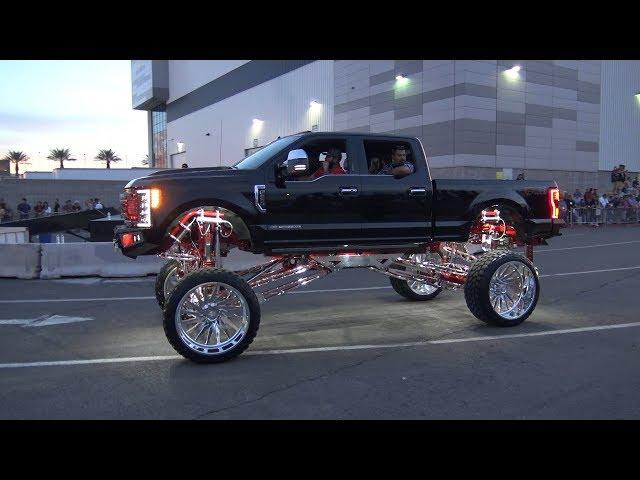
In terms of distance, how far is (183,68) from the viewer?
58.7 metres

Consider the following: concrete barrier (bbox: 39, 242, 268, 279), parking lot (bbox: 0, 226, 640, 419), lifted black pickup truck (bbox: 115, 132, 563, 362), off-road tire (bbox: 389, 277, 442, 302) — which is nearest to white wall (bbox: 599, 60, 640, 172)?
parking lot (bbox: 0, 226, 640, 419)

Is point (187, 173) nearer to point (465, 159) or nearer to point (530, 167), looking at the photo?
point (465, 159)

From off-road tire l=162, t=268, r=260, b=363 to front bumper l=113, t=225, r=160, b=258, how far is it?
0.72 m

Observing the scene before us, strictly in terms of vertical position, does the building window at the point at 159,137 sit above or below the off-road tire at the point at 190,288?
above

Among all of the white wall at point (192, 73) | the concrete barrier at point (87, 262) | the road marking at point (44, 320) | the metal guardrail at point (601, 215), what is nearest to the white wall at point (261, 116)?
the white wall at point (192, 73)

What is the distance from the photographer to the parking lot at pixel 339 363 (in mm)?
4203

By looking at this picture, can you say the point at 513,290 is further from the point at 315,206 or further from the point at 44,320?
the point at 44,320

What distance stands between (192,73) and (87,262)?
48.6 metres

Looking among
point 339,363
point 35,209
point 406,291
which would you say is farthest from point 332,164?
point 35,209

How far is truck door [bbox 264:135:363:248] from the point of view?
5.98 meters

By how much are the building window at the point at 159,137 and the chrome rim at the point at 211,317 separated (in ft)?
212

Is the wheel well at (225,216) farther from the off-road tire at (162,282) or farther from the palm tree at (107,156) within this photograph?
the palm tree at (107,156)
